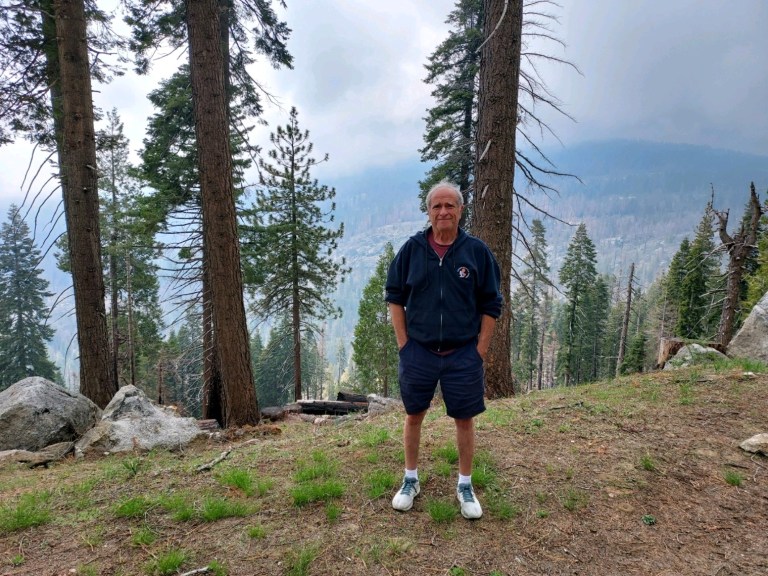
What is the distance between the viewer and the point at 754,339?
7.88m

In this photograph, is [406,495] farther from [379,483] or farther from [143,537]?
[143,537]

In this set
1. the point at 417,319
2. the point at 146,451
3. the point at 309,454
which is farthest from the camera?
the point at 146,451

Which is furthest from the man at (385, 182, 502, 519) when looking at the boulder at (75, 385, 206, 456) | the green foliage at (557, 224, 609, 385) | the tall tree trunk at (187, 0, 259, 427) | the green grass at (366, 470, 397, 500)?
the green foliage at (557, 224, 609, 385)

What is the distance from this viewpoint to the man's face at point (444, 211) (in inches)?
108

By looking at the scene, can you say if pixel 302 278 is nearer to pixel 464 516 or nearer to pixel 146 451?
pixel 146 451

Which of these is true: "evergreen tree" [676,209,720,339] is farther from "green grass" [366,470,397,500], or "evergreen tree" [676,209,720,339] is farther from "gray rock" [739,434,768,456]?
"green grass" [366,470,397,500]

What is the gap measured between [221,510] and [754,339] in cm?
1011

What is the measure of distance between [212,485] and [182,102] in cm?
1019

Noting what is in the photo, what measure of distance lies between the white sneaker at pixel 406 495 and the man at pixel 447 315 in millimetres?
15

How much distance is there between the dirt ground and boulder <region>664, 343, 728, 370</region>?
129 inches

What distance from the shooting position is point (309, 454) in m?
4.07

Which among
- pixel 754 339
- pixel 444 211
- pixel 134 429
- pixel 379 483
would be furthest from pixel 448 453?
pixel 754 339

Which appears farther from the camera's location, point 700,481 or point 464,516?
point 700,481

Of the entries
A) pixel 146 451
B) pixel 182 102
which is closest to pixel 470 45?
pixel 182 102
